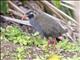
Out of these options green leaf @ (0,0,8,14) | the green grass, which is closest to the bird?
the green grass

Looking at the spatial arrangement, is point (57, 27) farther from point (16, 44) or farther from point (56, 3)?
point (56, 3)

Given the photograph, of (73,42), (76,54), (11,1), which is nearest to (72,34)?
(73,42)

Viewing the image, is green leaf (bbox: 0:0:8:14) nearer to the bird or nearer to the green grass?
the green grass

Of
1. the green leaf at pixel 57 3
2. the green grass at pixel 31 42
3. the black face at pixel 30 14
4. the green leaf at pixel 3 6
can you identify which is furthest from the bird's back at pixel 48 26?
the green leaf at pixel 57 3

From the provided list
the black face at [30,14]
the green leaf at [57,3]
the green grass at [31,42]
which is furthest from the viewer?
the green leaf at [57,3]

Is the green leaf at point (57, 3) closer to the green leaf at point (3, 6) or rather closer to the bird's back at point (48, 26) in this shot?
the bird's back at point (48, 26)

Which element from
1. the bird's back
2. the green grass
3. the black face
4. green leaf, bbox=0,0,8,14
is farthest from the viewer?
the black face

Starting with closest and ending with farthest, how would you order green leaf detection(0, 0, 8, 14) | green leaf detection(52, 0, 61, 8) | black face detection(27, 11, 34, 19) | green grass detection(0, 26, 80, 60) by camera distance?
1. green grass detection(0, 26, 80, 60)
2. green leaf detection(0, 0, 8, 14)
3. black face detection(27, 11, 34, 19)
4. green leaf detection(52, 0, 61, 8)

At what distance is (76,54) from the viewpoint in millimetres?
4918

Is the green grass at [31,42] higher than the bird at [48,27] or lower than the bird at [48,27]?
lower

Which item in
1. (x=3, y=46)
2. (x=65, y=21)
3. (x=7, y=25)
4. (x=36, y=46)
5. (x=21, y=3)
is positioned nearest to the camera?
(x=3, y=46)

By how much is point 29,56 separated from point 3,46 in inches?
25.4

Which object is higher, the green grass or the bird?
the bird

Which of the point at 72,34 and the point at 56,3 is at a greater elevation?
the point at 56,3
